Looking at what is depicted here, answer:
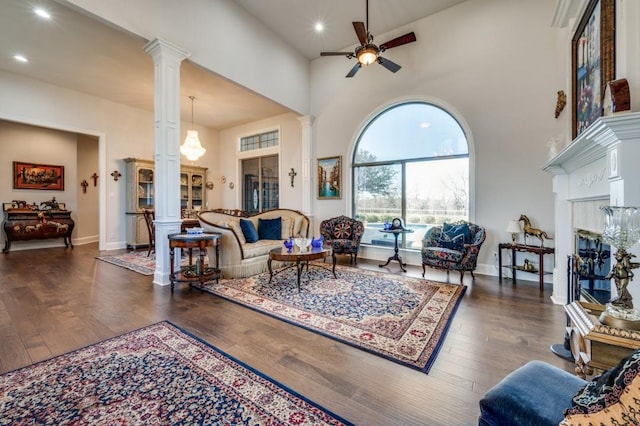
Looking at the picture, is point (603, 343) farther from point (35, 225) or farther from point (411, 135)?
point (35, 225)

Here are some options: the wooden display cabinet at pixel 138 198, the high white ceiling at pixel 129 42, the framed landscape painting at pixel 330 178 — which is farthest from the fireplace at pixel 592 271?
the wooden display cabinet at pixel 138 198

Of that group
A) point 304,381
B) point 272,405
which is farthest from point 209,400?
point 304,381

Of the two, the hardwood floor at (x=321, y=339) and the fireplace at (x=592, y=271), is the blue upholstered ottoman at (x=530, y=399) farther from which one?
the fireplace at (x=592, y=271)

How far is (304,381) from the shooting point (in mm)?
1750

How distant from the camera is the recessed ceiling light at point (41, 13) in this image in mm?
3639

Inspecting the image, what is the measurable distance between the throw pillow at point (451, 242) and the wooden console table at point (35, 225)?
8.70 metres

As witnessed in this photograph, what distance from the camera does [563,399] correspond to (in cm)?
96

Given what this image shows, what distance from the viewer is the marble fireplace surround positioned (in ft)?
5.08

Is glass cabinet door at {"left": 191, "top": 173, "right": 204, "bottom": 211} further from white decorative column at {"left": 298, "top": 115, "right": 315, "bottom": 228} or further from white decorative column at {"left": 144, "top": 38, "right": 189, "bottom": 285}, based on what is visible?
white decorative column at {"left": 144, "top": 38, "right": 189, "bottom": 285}

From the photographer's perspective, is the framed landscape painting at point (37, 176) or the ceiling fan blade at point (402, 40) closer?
the ceiling fan blade at point (402, 40)

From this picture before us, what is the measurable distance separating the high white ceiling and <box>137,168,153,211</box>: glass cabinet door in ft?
5.77

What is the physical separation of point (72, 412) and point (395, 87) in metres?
5.97

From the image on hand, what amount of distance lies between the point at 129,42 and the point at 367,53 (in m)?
3.70

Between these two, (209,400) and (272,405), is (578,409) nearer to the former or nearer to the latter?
(272,405)
